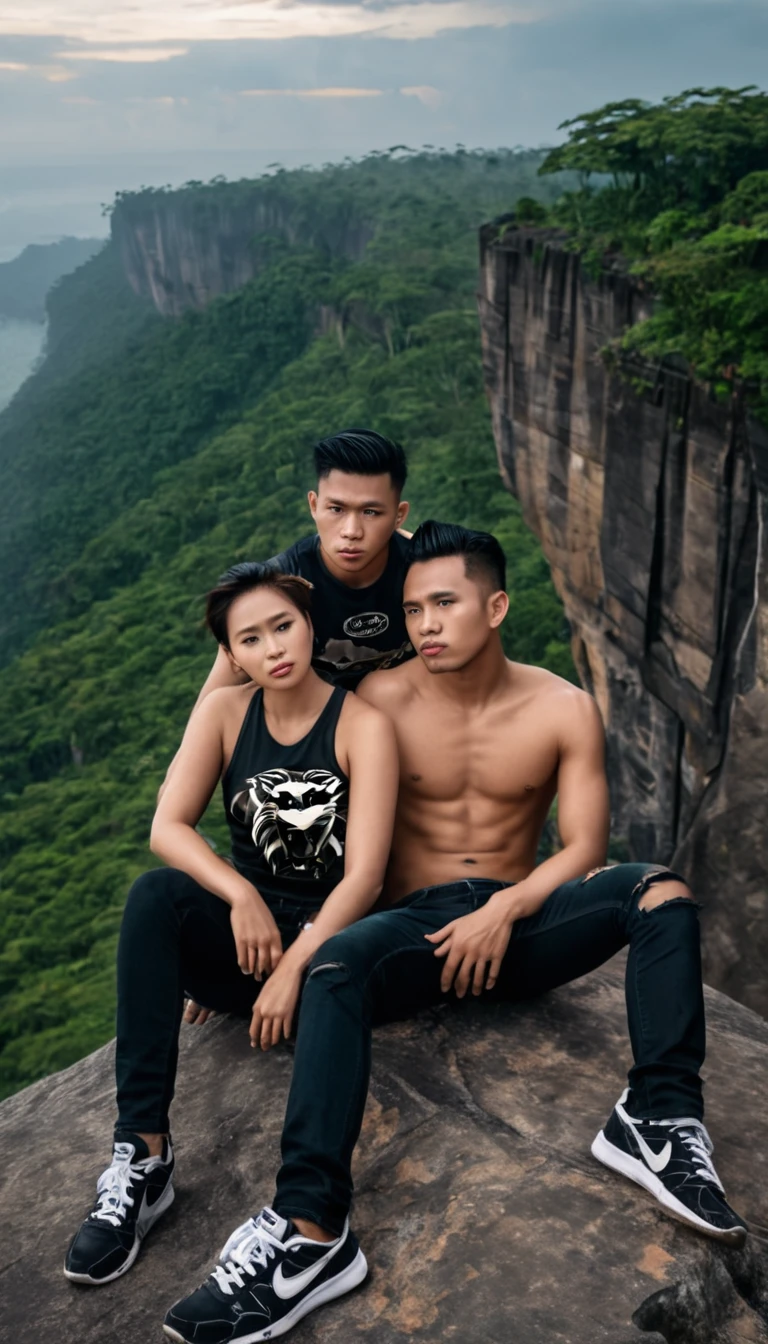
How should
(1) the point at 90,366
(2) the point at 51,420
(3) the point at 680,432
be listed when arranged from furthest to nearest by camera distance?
(1) the point at 90,366
(2) the point at 51,420
(3) the point at 680,432

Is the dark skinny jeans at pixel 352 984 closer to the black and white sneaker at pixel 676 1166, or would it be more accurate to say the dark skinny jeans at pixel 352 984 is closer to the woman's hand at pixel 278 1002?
the black and white sneaker at pixel 676 1166

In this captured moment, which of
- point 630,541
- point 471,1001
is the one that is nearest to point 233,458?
point 630,541

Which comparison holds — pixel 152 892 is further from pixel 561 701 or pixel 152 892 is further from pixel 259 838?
pixel 561 701

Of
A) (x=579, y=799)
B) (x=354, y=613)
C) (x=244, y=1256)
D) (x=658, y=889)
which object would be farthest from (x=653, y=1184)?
(x=354, y=613)

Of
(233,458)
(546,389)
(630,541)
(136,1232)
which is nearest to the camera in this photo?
(136,1232)

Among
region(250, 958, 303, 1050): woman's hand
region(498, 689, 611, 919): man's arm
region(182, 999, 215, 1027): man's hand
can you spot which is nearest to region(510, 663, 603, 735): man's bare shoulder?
region(498, 689, 611, 919): man's arm

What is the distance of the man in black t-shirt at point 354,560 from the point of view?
3.51 m

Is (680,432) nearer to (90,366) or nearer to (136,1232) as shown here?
(136,1232)

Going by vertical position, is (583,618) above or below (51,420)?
above

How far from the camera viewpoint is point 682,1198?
251 centimetres

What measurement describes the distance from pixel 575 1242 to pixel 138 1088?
100cm

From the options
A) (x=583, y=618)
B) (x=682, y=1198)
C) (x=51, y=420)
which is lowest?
(x=51, y=420)

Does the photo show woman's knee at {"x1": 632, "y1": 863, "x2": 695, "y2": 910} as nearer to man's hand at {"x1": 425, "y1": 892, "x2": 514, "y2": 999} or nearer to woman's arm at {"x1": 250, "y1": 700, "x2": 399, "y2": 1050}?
man's hand at {"x1": 425, "y1": 892, "x2": 514, "y2": 999}

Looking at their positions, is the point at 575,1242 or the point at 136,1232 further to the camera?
the point at 136,1232
